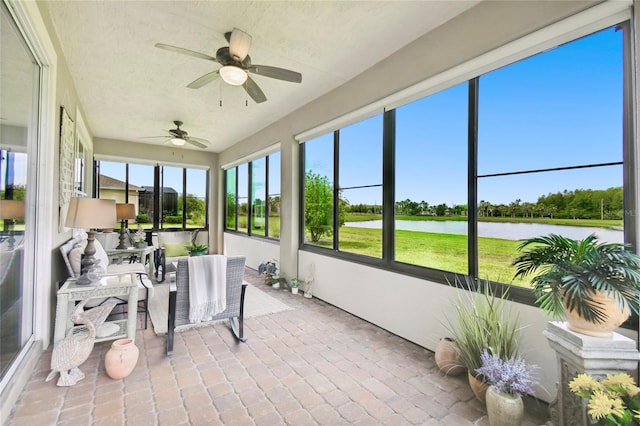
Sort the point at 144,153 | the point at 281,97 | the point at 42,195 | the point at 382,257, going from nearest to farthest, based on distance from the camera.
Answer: the point at 42,195
the point at 382,257
the point at 281,97
the point at 144,153

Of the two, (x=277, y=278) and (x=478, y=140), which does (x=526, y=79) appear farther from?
(x=277, y=278)

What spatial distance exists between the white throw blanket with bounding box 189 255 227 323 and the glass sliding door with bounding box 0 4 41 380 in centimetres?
120

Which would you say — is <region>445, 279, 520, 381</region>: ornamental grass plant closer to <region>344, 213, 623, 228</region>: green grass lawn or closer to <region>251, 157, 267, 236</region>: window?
<region>344, 213, 623, 228</region>: green grass lawn

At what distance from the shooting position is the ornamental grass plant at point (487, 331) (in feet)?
6.72

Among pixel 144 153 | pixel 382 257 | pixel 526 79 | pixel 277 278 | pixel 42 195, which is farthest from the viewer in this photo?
pixel 144 153

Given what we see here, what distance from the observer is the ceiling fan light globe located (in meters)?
2.68

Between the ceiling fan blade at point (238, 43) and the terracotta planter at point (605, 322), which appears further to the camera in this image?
the ceiling fan blade at point (238, 43)

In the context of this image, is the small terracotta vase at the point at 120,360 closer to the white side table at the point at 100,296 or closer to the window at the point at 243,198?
the white side table at the point at 100,296

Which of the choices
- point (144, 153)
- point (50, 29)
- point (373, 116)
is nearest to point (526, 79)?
point (373, 116)

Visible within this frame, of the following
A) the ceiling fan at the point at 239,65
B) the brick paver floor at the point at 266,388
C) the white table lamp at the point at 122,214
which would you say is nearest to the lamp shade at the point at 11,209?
Answer: the brick paver floor at the point at 266,388

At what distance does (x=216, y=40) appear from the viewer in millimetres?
2959

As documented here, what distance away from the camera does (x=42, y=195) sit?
2.58 meters

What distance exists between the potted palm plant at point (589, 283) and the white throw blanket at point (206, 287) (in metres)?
2.50

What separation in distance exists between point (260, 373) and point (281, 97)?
3.70 m
